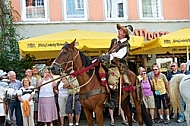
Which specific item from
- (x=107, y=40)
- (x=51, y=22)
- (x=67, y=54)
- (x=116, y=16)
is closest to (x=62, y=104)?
(x=107, y=40)

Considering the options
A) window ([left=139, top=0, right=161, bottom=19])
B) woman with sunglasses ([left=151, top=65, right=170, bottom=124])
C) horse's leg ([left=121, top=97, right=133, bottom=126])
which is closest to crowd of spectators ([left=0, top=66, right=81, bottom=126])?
horse's leg ([left=121, top=97, right=133, bottom=126])

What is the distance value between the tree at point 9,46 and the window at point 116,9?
3.88 metres

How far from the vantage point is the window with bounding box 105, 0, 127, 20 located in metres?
15.4

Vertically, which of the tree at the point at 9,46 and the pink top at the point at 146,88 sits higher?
the tree at the point at 9,46

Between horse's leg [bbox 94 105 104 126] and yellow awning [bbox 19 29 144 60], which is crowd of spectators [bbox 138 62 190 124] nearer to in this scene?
yellow awning [bbox 19 29 144 60]

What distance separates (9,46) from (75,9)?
11.3ft

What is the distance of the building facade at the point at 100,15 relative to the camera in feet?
47.4

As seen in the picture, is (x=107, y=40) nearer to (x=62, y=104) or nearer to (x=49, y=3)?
(x=62, y=104)

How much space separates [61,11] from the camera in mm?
14805

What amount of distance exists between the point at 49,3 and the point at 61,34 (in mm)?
3786

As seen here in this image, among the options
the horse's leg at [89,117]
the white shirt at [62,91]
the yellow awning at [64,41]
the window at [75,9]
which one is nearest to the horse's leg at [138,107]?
the horse's leg at [89,117]

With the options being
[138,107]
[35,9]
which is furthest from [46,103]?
[35,9]

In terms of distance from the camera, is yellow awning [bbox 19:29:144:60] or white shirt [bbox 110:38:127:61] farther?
Result: yellow awning [bbox 19:29:144:60]

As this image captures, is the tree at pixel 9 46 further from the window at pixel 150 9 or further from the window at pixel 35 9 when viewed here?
the window at pixel 150 9
